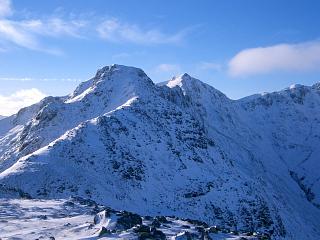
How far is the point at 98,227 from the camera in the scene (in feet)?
170

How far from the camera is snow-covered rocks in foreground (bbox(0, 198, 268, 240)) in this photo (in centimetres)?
4762

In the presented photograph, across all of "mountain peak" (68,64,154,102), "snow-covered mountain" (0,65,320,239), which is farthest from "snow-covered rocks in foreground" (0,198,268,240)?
"mountain peak" (68,64,154,102)

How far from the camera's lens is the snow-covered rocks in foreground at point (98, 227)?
1875 inches

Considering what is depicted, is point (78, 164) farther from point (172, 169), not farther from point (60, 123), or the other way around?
point (60, 123)

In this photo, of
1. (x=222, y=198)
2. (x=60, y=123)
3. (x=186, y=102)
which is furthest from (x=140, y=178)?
(x=186, y=102)

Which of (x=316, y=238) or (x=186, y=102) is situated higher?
(x=186, y=102)

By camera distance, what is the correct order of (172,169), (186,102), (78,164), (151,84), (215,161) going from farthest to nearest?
(186,102), (151,84), (215,161), (172,169), (78,164)

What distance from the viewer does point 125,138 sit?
118 meters

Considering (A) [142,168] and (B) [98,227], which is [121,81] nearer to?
(A) [142,168]

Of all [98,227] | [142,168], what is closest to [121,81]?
[142,168]

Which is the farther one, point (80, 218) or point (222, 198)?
point (222, 198)

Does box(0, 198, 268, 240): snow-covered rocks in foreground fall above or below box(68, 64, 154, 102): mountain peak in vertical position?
below

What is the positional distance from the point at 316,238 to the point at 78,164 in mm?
79622

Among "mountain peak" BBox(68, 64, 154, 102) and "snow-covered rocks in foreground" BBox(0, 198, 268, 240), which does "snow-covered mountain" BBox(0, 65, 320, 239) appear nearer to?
"mountain peak" BBox(68, 64, 154, 102)
